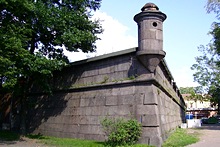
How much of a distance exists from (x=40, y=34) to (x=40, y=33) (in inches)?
5.9

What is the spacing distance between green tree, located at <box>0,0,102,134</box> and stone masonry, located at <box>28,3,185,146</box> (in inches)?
61.0

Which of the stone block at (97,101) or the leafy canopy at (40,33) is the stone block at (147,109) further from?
the leafy canopy at (40,33)

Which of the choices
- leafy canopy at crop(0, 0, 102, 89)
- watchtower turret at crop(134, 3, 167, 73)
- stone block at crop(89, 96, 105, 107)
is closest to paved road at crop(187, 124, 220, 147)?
watchtower turret at crop(134, 3, 167, 73)

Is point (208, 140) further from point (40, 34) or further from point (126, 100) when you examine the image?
point (40, 34)

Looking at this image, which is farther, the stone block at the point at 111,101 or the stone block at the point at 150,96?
the stone block at the point at 111,101

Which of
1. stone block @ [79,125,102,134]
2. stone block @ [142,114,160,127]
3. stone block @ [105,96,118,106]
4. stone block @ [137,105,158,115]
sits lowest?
stone block @ [79,125,102,134]

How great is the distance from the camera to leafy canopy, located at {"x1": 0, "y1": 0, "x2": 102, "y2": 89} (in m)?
12.3

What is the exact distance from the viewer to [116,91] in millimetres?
13297

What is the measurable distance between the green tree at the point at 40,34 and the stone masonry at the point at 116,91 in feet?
5.08

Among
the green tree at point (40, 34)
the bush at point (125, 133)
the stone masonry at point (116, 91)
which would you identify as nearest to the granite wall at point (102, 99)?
the stone masonry at point (116, 91)

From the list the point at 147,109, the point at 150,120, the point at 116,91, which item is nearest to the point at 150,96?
the point at 147,109

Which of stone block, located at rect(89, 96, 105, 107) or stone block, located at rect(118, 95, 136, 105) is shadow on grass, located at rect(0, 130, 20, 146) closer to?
stone block, located at rect(89, 96, 105, 107)

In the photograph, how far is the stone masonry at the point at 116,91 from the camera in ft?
39.8

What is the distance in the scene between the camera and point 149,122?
11688 millimetres
